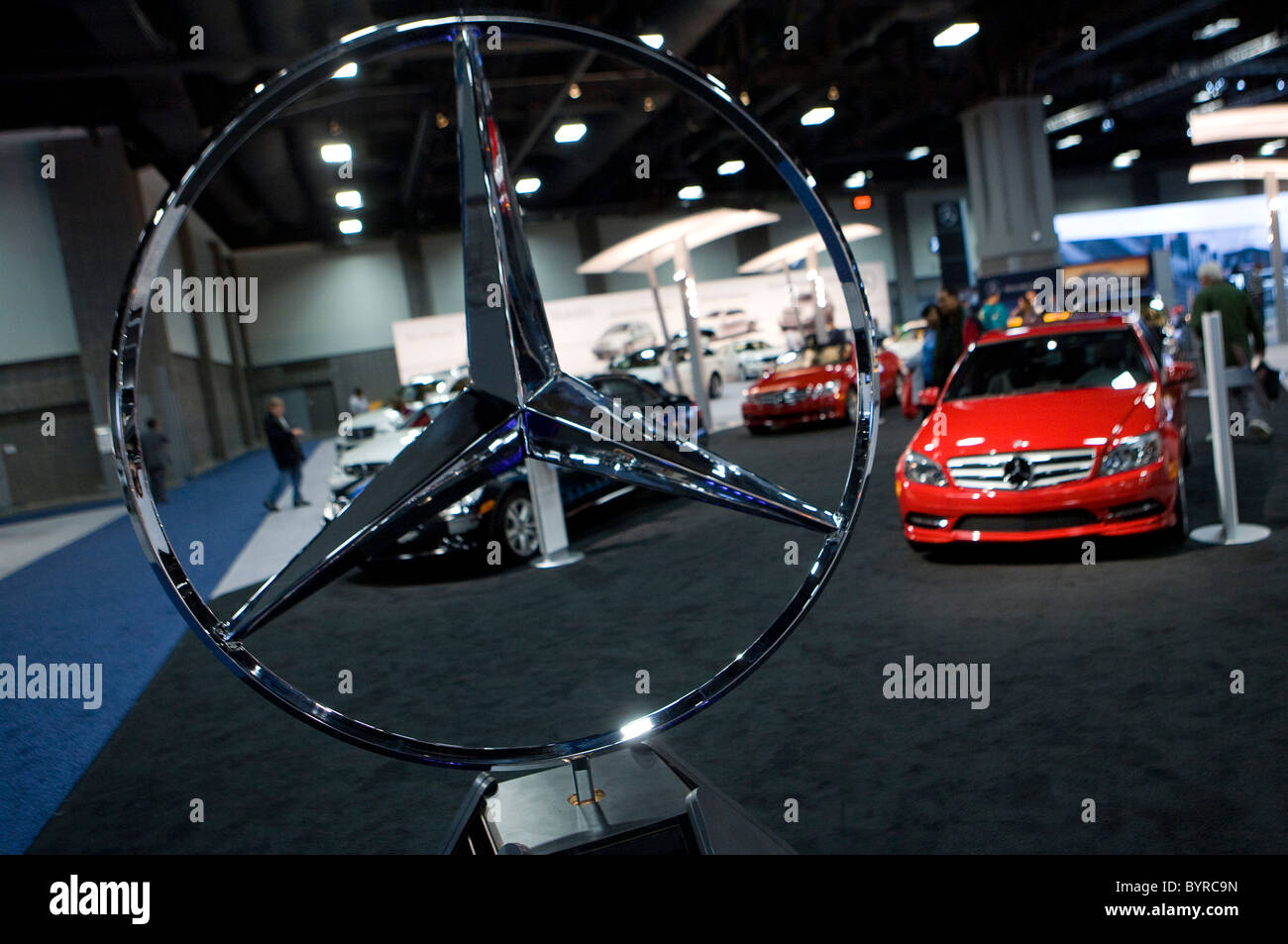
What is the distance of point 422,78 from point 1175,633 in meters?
19.4

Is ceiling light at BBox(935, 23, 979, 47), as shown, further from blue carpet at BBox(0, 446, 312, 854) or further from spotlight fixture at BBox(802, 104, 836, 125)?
blue carpet at BBox(0, 446, 312, 854)

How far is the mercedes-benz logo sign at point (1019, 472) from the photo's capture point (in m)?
6.32

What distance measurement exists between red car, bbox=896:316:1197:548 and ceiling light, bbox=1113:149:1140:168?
38811 millimetres

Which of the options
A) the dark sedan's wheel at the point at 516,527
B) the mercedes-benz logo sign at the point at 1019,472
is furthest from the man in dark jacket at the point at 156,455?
the mercedes-benz logo sign at the point at 1019,472

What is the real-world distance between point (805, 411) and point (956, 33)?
25.3 feet

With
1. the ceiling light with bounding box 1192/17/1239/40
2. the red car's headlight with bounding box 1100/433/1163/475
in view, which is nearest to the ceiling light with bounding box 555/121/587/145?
the ceiling light with bounding box 1192/17/1239/40

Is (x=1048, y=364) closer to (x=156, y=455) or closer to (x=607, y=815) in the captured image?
(x=607, y=815)

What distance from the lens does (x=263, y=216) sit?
32.6m

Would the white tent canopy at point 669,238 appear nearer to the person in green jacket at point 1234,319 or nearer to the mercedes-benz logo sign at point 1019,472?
the person in green jacket at point 1234,319

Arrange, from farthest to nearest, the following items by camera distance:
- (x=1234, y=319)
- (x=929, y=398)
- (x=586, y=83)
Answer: (x=586, y=83) → (x=1234, y=319) → (x=929, y=398)

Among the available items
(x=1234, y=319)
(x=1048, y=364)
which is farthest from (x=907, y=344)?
(x=1048, y=364)

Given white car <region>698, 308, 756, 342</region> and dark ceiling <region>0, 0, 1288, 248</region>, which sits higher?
dark ceiling <region>0, 0, 1288, 248</region>

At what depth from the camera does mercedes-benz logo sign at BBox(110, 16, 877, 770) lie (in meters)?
1.86

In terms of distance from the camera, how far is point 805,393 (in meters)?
16.7
